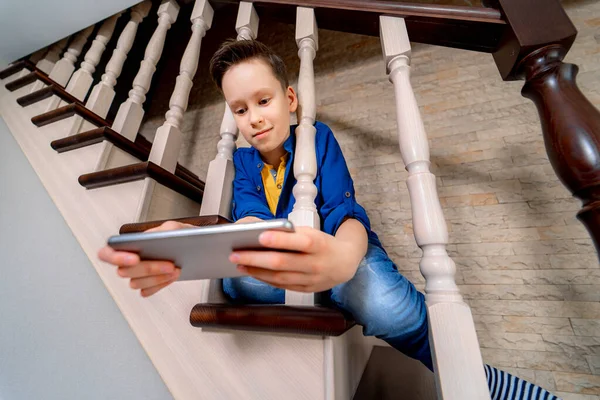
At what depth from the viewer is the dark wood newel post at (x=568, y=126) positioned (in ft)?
1.06

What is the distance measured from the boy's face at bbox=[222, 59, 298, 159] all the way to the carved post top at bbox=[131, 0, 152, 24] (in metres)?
0.91

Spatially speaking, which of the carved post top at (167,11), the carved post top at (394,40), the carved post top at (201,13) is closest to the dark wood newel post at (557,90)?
the carved post top at (394,40)

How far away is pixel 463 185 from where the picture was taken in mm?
867

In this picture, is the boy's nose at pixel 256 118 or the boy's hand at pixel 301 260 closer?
the boy's hand at pixel 301 260

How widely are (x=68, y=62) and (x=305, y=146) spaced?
1289 millimetres

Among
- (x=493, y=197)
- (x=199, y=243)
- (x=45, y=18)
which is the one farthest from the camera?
(x=45, y=18)

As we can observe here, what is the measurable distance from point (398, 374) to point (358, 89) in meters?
1.04

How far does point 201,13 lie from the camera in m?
0.89

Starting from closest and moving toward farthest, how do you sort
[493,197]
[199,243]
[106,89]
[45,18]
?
[199,243] < [493,197] < [106,89] < [45,18]

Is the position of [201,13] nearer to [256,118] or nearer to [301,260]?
[256,118]

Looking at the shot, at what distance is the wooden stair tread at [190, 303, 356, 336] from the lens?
0.35m

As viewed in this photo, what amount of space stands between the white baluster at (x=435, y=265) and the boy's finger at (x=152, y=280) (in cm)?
34

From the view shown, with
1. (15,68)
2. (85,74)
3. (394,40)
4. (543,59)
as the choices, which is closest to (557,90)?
(543,59)

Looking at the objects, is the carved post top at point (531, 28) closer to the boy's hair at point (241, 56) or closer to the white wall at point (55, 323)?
the boy's hair at point (241, 56)
